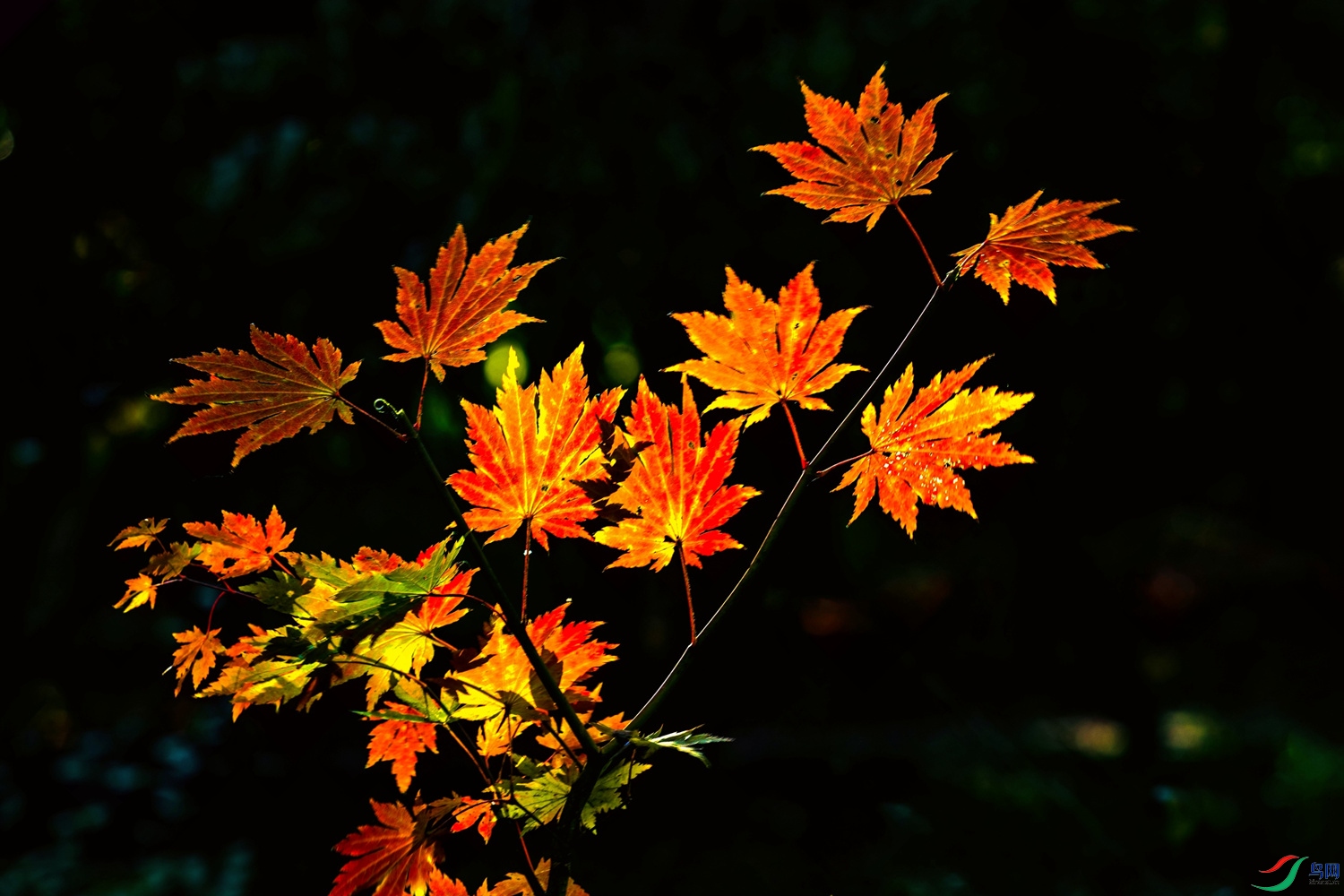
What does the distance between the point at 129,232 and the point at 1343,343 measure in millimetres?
2773

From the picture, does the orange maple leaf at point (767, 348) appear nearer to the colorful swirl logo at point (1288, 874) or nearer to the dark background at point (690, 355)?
the dark background at point (690, 355)

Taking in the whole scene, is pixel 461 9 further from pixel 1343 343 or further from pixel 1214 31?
pixel 1343 343

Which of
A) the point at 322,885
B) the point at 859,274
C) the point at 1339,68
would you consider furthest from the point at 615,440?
the point at 1339,68

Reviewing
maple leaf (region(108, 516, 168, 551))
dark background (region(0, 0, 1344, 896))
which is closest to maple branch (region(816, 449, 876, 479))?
maple leaf (region(108, 516, 168, 551))

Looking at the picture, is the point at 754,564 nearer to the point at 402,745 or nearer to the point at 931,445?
the point at 931,445

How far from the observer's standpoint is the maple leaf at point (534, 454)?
33 centimetres

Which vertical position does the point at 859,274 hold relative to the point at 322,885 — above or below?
above

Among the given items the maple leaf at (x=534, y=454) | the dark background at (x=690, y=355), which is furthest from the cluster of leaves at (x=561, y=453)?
the dark background at (x=690, y=355)

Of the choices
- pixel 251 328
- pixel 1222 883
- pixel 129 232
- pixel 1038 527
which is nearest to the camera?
pixel 251 328

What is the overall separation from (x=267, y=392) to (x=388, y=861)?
200 mm

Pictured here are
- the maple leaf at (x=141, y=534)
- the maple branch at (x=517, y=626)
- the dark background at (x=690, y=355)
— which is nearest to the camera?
the maple branch at (x=517, y=626)

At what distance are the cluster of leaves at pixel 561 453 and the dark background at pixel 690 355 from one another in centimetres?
106

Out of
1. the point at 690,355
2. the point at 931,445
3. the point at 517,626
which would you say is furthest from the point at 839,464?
the point at 690,355

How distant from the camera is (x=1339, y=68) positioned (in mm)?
1769
